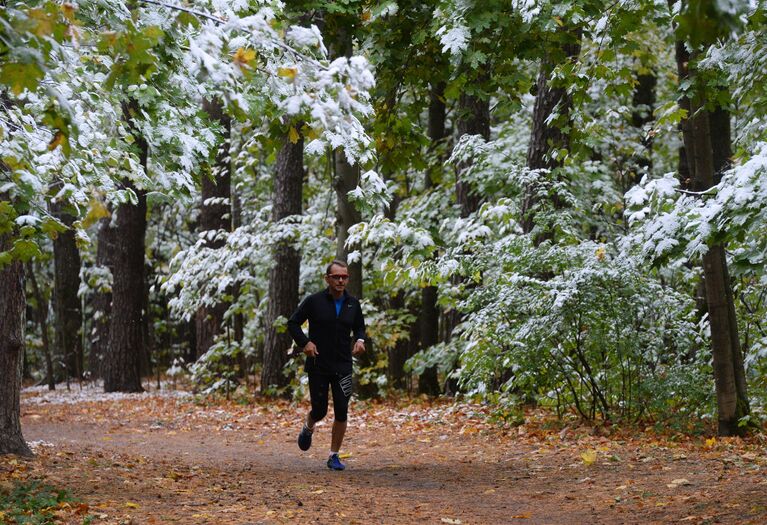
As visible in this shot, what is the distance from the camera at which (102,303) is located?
24.3 metres

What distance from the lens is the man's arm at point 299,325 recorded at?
8.75m

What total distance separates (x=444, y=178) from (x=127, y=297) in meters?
7.96

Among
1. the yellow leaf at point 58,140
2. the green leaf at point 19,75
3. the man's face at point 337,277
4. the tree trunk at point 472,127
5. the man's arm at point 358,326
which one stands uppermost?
the tree trunk at point 472,127

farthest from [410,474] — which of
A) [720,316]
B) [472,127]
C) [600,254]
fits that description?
[472,127]

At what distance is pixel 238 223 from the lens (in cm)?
2666

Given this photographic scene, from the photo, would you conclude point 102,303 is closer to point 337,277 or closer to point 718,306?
point 337,277

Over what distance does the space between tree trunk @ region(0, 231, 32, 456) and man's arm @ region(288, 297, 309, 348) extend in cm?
267

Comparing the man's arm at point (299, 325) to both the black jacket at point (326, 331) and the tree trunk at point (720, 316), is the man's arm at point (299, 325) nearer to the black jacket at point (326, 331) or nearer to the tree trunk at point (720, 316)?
the black jacket at point (326, 331)

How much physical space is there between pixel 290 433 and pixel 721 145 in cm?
871

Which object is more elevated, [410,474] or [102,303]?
[102,303]

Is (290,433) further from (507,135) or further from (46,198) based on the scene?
(507,135)

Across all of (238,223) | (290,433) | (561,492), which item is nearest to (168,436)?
(290,433)

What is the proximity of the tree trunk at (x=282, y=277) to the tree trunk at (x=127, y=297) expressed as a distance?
4704 millimetres

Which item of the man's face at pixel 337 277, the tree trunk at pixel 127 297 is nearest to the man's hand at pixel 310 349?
the man's face at pixel 337 277
